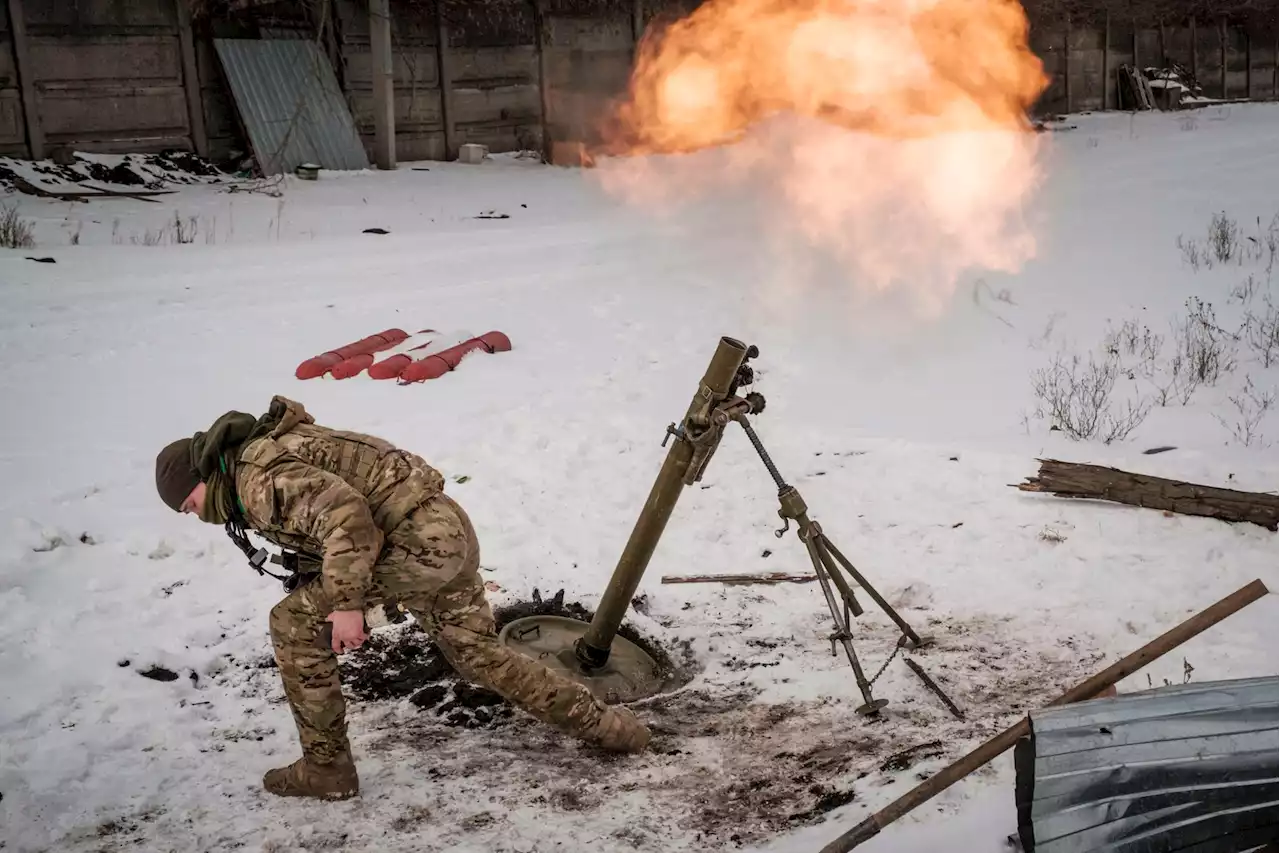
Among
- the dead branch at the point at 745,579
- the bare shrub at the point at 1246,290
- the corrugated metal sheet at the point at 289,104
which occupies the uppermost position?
the corrugated metal sheet at the point at 289,104

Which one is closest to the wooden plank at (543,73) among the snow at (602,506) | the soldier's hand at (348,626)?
the snow at (602,506)

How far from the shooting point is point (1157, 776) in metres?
2.65

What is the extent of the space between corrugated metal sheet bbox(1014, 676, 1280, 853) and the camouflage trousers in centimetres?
221

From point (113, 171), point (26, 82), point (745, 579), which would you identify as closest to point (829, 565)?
point (745, 579)

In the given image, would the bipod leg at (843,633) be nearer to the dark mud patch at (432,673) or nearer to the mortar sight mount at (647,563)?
the mortar sight mount at (647,563)

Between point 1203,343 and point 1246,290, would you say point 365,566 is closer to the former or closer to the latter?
point 1203,343

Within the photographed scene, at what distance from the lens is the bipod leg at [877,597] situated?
15.0 ft

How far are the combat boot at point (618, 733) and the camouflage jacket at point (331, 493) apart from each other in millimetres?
1148

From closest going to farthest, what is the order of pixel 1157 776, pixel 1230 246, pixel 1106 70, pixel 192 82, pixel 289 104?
pixel 1157 776 < pixel 1230 246 < pixel 192 82 < pixel 289 104 < pixel 1106 70

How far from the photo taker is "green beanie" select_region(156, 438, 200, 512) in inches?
159

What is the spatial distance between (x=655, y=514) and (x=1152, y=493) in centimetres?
331

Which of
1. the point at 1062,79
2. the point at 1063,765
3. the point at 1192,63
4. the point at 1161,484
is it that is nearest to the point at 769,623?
the point at 1161,484

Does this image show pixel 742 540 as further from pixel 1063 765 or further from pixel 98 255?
pixel 98 255

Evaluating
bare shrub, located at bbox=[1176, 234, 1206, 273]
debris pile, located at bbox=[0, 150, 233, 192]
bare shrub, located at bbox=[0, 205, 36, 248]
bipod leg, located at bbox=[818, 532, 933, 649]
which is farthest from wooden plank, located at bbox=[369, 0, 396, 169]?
bipod leg, located at bbox=[818, 532, 933, 649]
